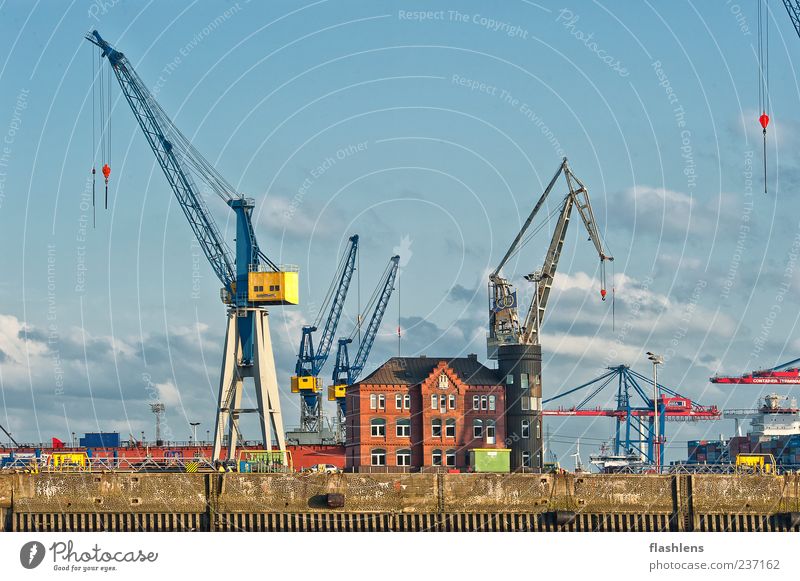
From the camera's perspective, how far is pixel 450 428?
138625mm

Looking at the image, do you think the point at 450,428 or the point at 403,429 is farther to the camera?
the point at 450,428

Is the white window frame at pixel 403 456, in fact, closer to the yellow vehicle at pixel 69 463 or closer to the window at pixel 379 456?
the window at pixel 379 456

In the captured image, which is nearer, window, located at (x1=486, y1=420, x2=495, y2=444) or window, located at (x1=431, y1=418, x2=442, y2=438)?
window, located at (x1=431, y1=418, x2=442, y2=438)

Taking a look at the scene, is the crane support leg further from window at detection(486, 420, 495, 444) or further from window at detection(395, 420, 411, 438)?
window at detection(486, 420, 495, 444)

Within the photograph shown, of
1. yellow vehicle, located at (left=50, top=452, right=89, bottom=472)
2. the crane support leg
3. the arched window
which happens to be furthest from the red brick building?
yellow vehicle, located at (left=50, top=452, right=89, bottom=472)

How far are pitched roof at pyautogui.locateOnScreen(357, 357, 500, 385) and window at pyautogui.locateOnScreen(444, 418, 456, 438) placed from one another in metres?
4.54

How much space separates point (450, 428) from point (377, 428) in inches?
Answer: 284

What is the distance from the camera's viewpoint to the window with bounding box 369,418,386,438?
138 m
